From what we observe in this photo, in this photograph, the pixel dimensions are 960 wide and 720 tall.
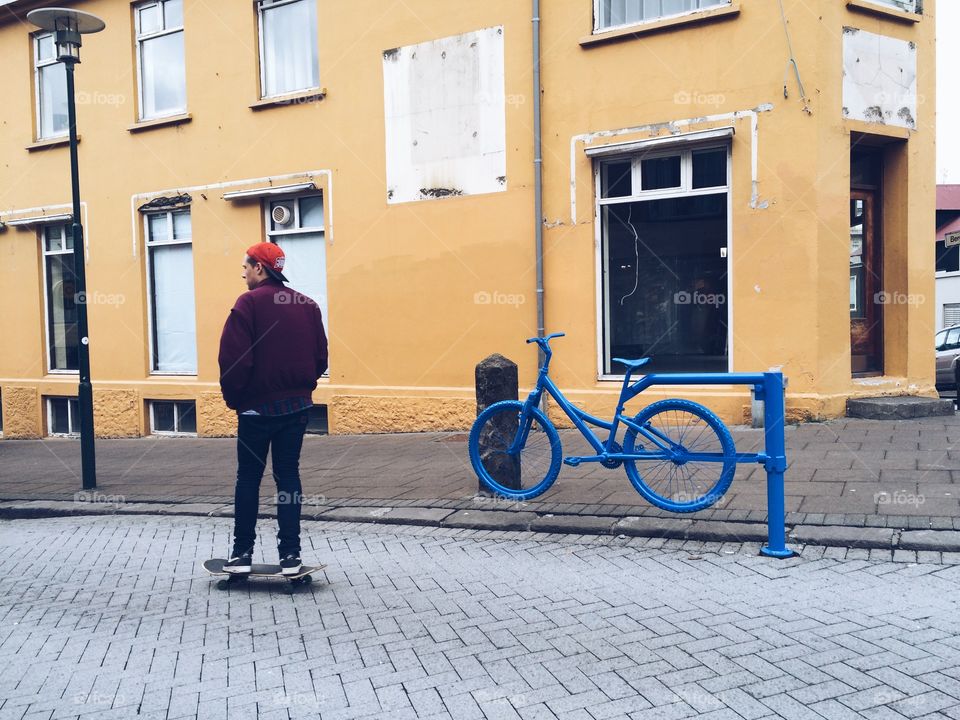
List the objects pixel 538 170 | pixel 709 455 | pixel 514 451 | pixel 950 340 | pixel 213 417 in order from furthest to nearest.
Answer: pixel 950 340
pixel 213 417
pixel 538 170
pixel 514 451
pixel 709 455

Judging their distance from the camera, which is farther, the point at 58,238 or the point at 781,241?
the point at 58,238

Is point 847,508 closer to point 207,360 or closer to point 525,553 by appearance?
point 525,553

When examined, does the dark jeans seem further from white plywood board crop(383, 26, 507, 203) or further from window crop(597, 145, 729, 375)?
white plywood board crop(383, 26, 507, 203)

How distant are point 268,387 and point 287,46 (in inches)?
368

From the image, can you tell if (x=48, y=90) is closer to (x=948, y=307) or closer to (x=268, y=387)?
(x=268, y=387)

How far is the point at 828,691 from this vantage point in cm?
345

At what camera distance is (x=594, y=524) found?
630 centimetres

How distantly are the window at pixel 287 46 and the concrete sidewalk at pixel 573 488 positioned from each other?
17.2ft

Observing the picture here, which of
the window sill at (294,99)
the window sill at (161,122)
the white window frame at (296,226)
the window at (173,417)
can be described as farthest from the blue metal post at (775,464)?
the window sill at (161,122)

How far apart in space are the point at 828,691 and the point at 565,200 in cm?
824

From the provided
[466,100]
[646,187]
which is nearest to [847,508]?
[646,187]

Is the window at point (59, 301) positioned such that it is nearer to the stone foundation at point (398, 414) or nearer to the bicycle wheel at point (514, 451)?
the stone foundation at point (398, 414)

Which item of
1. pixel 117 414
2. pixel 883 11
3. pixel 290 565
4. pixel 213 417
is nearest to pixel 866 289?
pixel 883 11

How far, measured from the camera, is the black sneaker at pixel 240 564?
5266 mm
